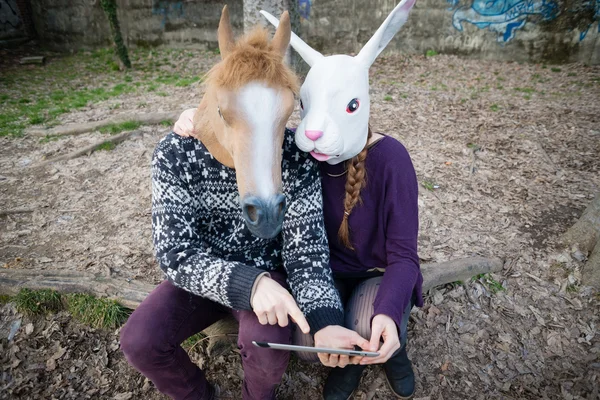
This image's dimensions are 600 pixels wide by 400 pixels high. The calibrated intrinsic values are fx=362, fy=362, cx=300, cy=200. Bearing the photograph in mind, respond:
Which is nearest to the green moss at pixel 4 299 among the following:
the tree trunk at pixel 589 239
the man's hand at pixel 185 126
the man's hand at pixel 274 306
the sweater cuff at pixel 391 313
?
the man's hand at pixel 185 126

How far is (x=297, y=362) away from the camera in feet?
6.95

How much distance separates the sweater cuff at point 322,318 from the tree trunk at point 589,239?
200 centimetres

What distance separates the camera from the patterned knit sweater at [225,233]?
1.43 metres

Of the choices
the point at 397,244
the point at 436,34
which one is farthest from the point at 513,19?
the point at 397,244

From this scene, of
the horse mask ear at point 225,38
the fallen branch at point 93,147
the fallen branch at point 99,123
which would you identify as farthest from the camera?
the fallen branch at point 99,123

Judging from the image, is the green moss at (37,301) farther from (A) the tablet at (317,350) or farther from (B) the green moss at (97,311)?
(A) the tablet at (317,350)

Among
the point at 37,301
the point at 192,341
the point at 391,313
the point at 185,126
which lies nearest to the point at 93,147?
the point at 37,301

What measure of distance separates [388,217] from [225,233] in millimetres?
766

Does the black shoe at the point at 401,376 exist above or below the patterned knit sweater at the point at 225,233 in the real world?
below

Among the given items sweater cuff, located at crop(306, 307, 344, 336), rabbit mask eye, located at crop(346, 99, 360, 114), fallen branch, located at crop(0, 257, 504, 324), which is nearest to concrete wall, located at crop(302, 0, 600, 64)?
fallen branch, located at crop(0, 257, 504, 324)

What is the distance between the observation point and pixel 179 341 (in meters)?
1.60

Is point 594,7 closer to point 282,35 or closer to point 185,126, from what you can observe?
point 282,35

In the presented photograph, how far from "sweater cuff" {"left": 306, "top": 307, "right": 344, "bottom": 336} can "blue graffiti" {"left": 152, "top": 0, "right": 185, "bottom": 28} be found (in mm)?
11197

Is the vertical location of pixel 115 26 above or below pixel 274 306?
above
